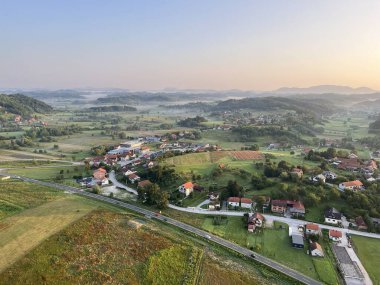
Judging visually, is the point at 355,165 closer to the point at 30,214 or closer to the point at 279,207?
the point at 279,207

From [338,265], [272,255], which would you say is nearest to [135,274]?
[272,255]

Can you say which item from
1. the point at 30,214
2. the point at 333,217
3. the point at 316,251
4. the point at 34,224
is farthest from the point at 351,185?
the point at 30,214

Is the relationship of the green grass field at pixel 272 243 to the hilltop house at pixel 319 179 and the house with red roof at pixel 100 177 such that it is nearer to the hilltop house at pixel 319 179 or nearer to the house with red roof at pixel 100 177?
the hilltop house at pixel 319 179

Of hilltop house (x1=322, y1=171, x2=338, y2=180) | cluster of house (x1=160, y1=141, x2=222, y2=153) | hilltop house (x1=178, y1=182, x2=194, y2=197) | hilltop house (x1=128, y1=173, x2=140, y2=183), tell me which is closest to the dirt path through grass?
hilltop house (x1=128, y1=173, x2=140, y2=183)

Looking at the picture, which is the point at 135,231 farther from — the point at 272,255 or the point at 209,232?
the point at 272,255

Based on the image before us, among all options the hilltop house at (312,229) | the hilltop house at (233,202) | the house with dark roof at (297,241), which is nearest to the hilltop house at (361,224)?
the hilltop house at (312,229)
